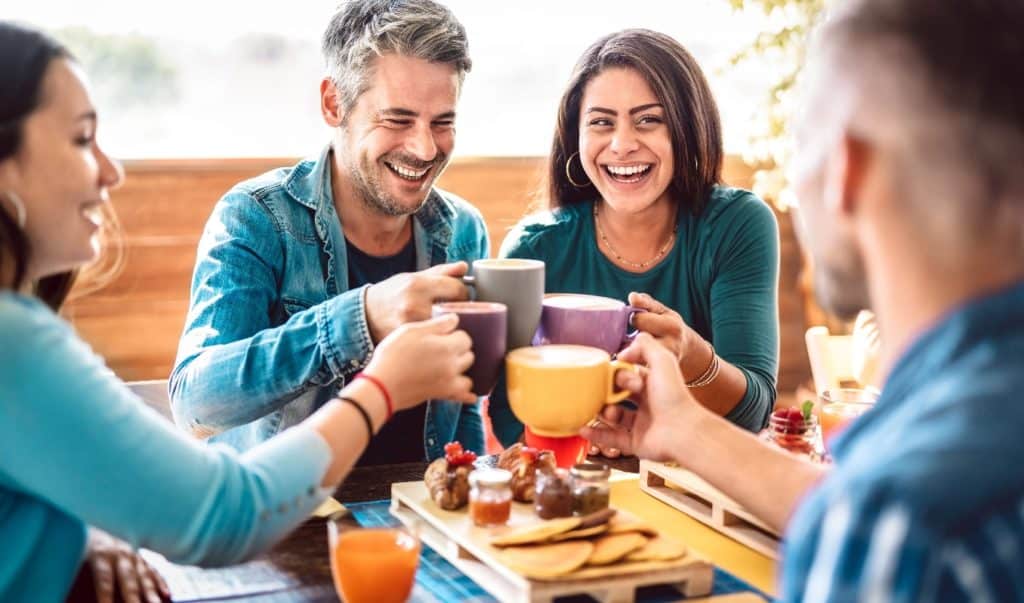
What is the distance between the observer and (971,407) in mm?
744

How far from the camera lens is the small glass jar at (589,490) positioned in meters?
1.42

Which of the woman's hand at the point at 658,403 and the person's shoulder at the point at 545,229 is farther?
the person's shoulder at the point at 545,229

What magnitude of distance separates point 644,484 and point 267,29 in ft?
10.3

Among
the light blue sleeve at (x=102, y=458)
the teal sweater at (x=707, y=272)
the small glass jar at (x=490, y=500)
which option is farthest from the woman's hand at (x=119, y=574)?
the teal sweater at (x=707, y=272)

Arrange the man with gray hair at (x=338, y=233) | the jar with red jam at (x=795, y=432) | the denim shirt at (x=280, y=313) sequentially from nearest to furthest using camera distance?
1. the jar with red jam at (x=795, y=432)
2. the denim shirt at (x=280, y=313)
3. the man with gray hair at (x=338, y=233)

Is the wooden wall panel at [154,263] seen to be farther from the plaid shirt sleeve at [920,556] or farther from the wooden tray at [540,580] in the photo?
the plaid shirt sleeve at [920,556]

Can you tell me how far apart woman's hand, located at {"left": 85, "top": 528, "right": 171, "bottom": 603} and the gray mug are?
53cm

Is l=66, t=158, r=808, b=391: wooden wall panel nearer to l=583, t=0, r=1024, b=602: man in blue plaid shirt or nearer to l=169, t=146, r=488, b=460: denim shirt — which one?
l=169, t=146, r=488, b=460: denim shirt

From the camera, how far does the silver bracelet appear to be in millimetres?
1969

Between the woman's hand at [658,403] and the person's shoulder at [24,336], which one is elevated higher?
the person's shoulder at [24,336]

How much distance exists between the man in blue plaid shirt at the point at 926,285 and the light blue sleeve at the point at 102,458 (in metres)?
0.59

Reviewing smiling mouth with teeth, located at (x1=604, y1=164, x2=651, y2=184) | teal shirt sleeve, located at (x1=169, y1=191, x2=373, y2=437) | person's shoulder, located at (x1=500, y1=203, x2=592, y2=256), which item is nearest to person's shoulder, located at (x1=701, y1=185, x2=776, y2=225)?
smiling mouth with teeth, located at (x1=604, y1=164, x2=651, y2=184)

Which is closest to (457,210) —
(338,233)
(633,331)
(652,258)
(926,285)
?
(338,233)

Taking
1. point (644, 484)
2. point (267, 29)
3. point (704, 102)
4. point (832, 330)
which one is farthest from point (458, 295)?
point (832, 330)
